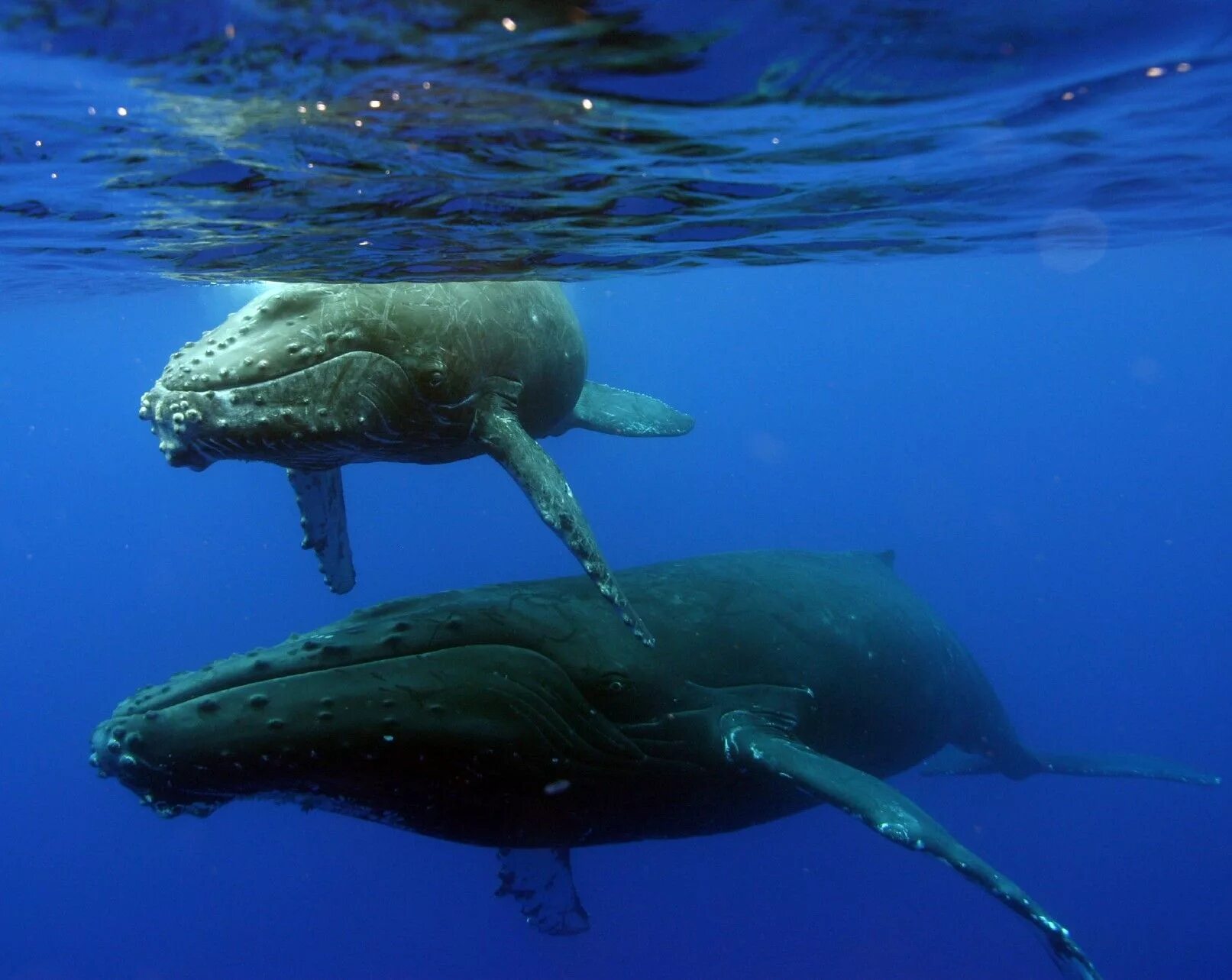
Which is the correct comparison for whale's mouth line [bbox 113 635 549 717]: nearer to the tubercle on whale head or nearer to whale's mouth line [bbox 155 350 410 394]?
the tubercle on whale head

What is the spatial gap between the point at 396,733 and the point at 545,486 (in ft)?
7.53

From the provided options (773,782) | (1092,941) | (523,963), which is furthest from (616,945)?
(773,782)

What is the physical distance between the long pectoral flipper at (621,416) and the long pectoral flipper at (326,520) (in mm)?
2752

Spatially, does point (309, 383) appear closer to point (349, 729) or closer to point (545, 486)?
point (545, 486)

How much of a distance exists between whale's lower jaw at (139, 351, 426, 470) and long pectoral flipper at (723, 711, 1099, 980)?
13.3ft

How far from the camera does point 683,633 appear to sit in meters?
7.73

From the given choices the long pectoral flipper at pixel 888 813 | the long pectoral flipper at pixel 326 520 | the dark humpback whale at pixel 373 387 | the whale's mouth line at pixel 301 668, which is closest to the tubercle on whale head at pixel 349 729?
the whale's mouth line at pixel 301 668

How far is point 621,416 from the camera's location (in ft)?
36.7

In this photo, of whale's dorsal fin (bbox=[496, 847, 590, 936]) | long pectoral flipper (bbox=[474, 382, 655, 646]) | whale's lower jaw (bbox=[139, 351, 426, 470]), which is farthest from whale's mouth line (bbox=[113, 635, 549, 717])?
whale's dorsal fin (bbox=[496, 847, 590, 936])

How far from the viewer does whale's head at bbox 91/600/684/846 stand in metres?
5.71

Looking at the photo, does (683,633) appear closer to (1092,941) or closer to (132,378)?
(1092,941)

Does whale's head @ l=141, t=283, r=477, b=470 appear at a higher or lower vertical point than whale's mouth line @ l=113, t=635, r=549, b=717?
higher

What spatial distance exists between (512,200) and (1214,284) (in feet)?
231

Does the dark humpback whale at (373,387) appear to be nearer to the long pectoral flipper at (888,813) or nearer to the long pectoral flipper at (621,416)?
the long pectoral flipper at (888,813)
